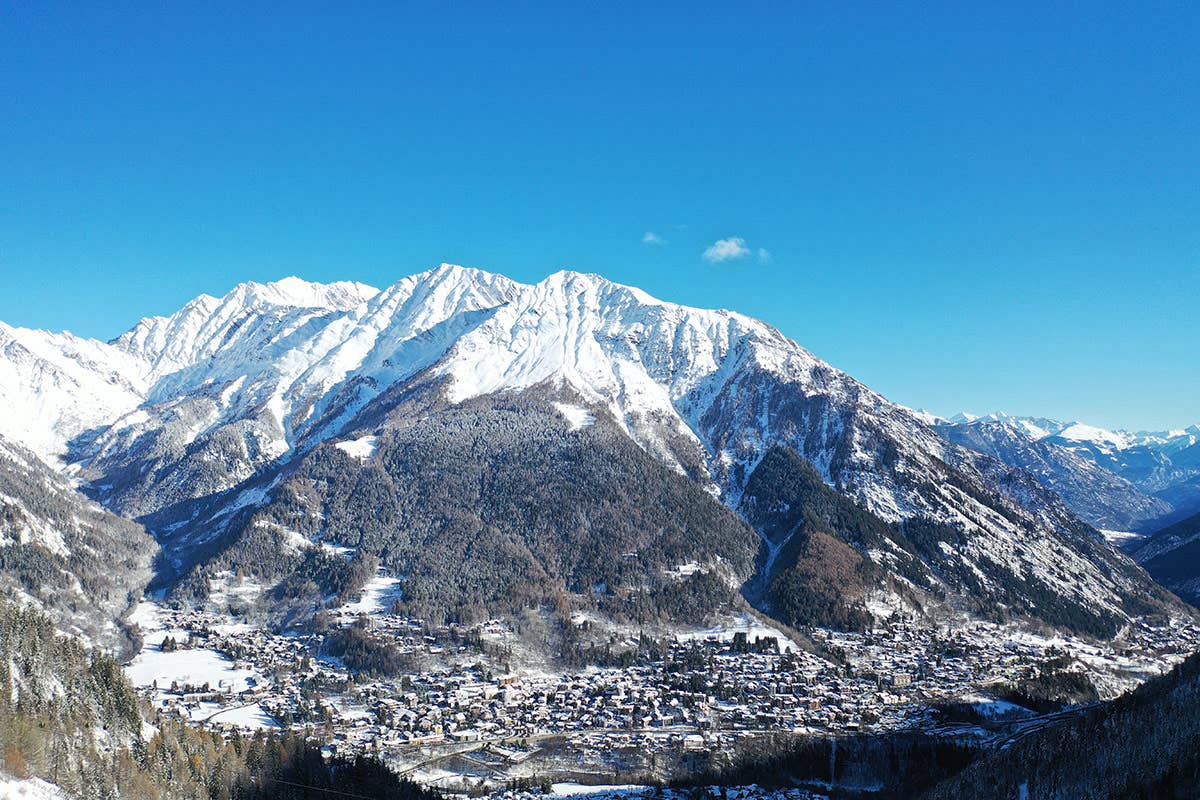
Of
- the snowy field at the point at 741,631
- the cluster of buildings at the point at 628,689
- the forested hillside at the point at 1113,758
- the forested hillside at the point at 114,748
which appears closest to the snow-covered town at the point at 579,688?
the cluster of buildings at the point at 628,689

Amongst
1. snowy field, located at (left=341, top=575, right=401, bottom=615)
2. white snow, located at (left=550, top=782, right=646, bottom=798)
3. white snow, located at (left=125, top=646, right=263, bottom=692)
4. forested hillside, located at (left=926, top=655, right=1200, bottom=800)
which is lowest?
white snow, located at (left=550, top=782, right=646, bottom=798)

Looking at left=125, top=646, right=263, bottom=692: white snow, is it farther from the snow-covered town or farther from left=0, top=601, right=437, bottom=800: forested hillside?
left=0, top=601, right=437, bottom=800: forested hillside

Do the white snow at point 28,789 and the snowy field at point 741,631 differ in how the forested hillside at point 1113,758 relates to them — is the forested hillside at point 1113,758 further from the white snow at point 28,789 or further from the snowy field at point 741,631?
the white snow at point 28,789

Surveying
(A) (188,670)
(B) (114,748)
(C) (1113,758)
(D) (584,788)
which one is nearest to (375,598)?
(A) (188,670)

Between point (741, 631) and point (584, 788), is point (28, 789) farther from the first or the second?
point (741, 631)

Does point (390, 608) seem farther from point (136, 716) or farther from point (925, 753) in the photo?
point (925, 753)

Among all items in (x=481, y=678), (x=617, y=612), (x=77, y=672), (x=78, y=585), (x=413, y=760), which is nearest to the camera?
(x=77, y=672)

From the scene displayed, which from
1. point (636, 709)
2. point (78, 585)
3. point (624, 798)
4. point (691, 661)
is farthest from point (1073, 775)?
point (78, 585)

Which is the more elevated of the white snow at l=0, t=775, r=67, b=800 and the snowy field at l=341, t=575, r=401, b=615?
the snowy field at l=341, t=575, r=401, b=615

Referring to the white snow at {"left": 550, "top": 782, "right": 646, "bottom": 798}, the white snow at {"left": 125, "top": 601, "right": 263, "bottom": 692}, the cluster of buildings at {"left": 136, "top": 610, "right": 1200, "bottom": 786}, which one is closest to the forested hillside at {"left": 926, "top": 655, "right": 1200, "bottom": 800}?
the cluster of buildings at {"left": 136, "top": 610, "right": 1200, "bottom": 786}

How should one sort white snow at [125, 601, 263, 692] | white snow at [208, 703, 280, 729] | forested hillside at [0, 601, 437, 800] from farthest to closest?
white snow at [125, 601, 263, 692], white snow at [208, 703, 280, 729], forested hillside at [0, 601, 437, 800]
